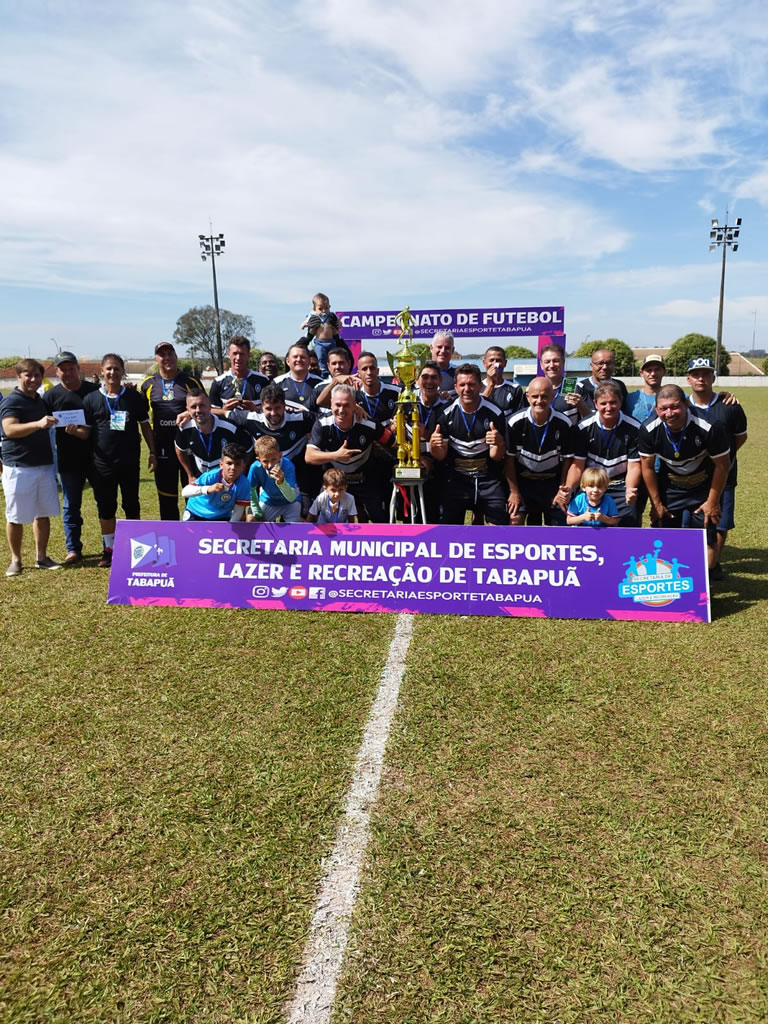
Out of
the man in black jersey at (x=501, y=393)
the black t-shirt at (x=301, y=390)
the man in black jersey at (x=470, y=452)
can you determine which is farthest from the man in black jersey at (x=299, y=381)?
the man in black jersey at (x=501, y=393)

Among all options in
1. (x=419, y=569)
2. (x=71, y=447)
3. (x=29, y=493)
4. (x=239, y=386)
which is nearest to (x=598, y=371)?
(x=419, y=569)

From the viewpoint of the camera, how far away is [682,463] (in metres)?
5.82

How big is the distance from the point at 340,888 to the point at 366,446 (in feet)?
14.6

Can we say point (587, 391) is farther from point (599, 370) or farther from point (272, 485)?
point (272, 485)

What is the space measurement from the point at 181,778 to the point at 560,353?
227 inches

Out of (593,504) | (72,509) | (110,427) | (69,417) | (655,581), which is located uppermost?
(69,417)

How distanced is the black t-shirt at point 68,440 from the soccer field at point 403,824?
103 inches

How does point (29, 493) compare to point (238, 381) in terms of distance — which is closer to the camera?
point (29, 493)

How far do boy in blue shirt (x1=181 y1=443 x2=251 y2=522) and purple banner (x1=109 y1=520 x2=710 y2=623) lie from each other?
19.2 inches

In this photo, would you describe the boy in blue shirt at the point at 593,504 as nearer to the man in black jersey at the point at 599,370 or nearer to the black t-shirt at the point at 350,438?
the man in black jersey at the point at 599,370

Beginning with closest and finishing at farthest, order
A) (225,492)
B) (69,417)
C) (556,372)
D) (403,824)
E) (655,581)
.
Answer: (403,824), (655,581), (225,492), (69,417), (556,372)

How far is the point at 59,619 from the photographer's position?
5441mm

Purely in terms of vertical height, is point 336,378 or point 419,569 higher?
point 336,378

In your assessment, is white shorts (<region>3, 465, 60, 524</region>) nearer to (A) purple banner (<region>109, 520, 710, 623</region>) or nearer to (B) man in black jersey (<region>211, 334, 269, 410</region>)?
(A) purple banner (<region>109, 520, 710, 623</region>)
